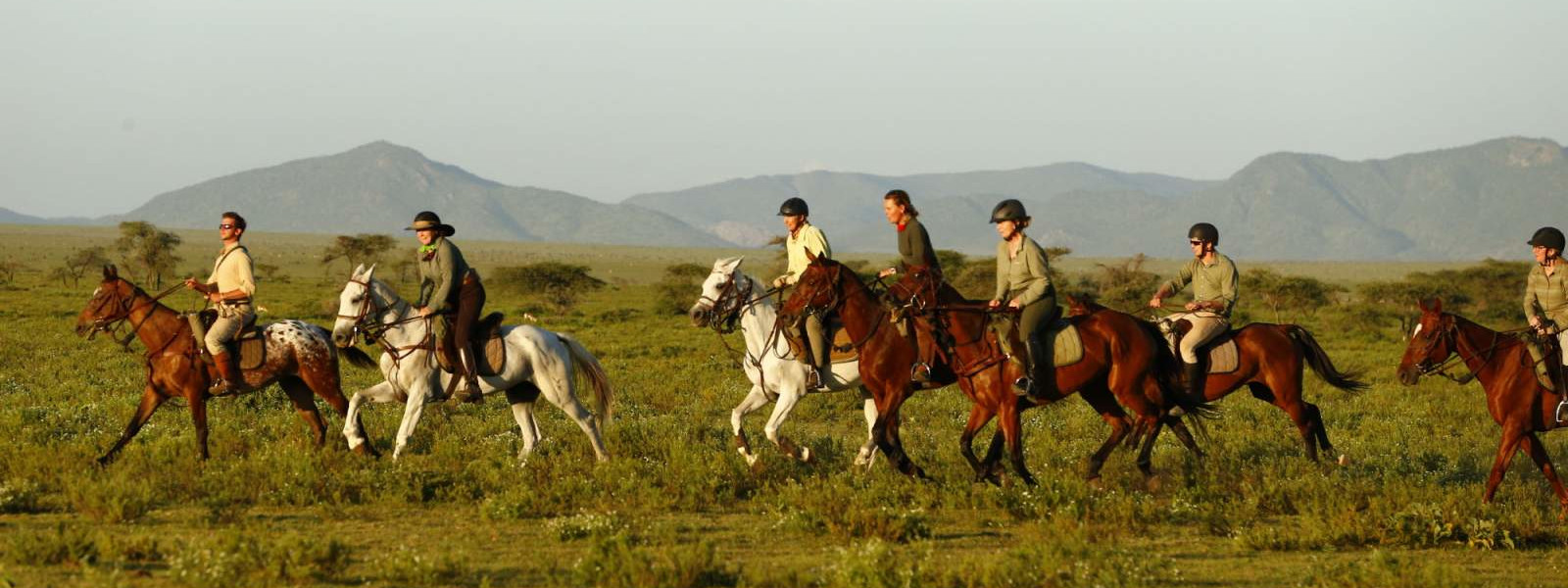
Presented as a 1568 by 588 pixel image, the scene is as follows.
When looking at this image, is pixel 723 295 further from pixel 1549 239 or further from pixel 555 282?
pixel 555 282

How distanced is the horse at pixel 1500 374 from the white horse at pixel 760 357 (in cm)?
491

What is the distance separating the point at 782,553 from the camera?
962cm

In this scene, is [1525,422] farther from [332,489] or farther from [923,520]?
[332,489]

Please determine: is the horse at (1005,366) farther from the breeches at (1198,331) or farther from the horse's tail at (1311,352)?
the horse's tail at (1311,352)

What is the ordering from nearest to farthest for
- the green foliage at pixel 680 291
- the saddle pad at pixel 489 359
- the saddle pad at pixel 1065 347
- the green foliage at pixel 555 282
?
the saddle pad at pixel 1065 347 → the saddle pad at pixel 489 359 → the green foliage at pixel 680 291 → the green foliage at pixel 555 282

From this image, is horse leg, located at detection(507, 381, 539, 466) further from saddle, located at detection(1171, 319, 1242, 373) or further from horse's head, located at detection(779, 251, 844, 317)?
saddle, located at detection(1171, 319, 1242, 373)

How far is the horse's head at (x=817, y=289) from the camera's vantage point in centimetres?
1189

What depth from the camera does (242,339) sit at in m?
12.7

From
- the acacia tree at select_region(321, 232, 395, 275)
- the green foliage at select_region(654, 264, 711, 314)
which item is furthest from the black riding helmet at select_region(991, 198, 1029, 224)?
the acacia tree at select_region(321, 232, 395, 275)

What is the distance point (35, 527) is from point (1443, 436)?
15.3 metres

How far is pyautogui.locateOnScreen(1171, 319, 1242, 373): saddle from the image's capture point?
43.4 ft

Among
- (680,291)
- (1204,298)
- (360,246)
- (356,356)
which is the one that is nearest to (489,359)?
(356,356)

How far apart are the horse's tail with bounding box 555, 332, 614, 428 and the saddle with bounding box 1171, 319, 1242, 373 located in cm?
561

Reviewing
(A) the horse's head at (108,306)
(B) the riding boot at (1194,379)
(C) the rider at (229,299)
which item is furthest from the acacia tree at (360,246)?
(B) the riding boot at (1194,379)
